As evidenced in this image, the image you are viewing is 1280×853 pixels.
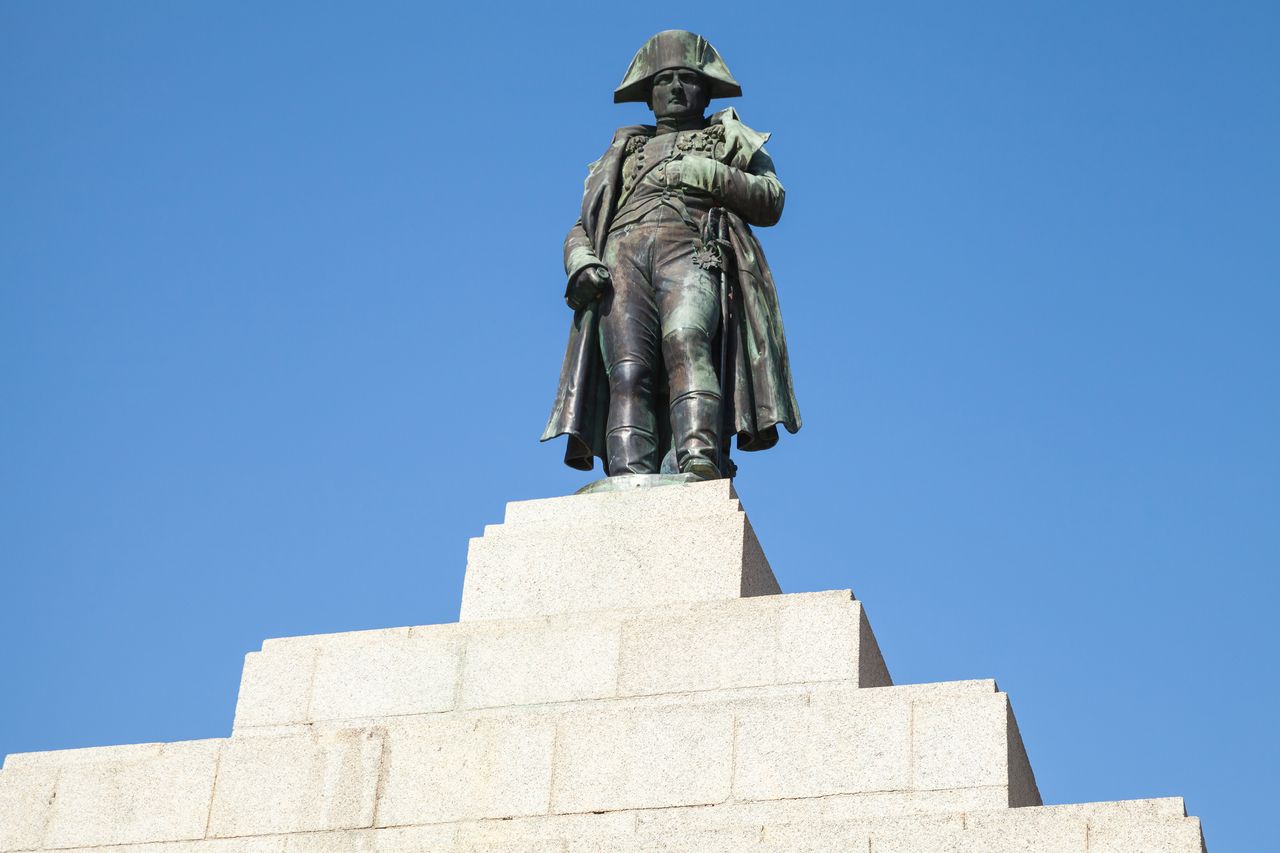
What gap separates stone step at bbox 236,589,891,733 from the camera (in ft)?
43.2

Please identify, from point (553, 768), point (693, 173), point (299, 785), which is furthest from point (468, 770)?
point (693, 173)

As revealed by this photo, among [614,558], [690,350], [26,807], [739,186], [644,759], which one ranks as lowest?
[26,807]

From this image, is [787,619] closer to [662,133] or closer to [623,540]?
[623,540]

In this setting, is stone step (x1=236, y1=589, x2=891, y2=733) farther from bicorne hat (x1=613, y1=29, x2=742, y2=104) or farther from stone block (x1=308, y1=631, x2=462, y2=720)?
bicorne hat (x1=613, y1=29, x2=742, y2=104)

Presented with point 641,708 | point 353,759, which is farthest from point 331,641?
point 641,708

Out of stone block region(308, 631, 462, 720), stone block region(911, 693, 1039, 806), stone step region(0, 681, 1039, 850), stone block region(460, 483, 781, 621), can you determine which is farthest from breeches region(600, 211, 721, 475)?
stone block region(911, 693, 1039, 806)

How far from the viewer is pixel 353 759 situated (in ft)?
42.7

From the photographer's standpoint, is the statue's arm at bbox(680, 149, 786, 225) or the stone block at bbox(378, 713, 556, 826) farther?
the statue's arm at bbox(680, 149, 786, 225)

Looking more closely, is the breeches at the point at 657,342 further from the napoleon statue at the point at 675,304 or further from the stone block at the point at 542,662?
the stone block at the point at 542,662

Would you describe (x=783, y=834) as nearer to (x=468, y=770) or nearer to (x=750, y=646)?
(x=750, y=646)

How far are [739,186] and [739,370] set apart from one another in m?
1.40

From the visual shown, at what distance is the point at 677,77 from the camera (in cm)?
1683

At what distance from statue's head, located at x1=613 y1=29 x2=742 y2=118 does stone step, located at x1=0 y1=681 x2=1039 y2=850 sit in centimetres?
547

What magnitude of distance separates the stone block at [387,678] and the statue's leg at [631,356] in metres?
2.21
